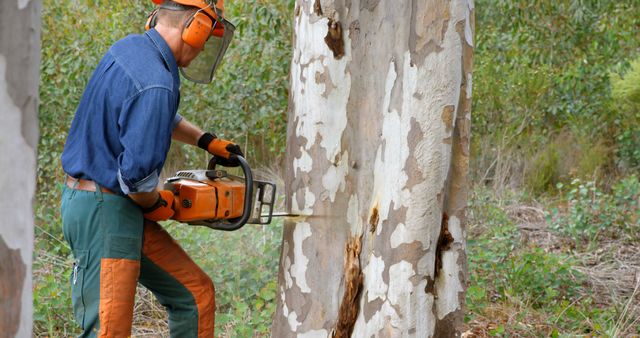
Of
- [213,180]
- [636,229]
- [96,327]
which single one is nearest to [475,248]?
[636,229]

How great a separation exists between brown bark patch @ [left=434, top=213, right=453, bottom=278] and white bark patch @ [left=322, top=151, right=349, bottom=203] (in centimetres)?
48

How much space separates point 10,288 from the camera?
5.90ft

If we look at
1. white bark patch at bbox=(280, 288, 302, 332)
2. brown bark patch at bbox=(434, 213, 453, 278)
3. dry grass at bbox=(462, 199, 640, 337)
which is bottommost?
dry grass at bbox=(462, 199, 640, 337)

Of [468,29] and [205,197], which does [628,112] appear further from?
[205,197]

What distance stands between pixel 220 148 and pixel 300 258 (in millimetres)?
788

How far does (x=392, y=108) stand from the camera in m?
3.64

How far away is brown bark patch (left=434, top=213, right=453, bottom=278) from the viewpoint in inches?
145

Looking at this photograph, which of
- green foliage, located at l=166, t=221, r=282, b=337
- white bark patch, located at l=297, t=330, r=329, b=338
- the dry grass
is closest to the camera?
white bark patch, located at l=297, t=330, r=329, b=338

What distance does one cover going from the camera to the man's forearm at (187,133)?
14.7ft

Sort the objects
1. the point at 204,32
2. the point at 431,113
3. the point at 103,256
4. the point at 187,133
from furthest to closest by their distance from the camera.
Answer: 1. the point at 187,133
2. the point at 204,32
3. the point at 103,256
4. the point at 431,113

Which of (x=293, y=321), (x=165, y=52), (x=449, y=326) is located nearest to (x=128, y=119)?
(x=165, y=52)

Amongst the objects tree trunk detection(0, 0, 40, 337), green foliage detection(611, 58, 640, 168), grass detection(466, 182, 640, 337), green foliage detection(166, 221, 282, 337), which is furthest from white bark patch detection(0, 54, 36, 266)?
green foliage detection(611, 58, 640, 168)

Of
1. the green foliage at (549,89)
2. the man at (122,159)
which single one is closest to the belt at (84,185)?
the man at (122,159)

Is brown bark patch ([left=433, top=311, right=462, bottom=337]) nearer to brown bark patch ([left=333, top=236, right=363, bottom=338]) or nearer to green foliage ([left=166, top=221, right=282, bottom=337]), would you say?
brown bark patch ([left=333, top=236, right=363, bottom=338])
